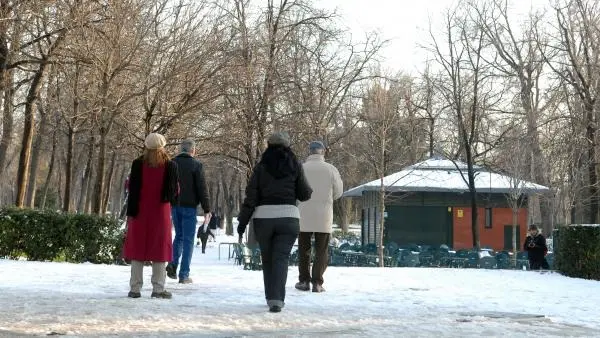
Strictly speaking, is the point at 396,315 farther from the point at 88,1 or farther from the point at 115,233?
the point at 88,1

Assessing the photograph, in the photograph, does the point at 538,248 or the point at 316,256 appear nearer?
the point at 316,256

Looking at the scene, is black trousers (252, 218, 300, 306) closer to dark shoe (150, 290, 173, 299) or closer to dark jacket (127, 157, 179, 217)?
dark jacket (127, 157, 179, 217)

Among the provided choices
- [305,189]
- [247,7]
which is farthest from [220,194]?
[305,189]

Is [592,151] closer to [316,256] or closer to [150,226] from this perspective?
[316,256]

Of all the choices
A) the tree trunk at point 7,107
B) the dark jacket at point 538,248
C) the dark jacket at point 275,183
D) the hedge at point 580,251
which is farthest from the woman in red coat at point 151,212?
the dark jacket at point 538,248

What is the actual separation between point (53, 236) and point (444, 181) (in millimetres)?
25758

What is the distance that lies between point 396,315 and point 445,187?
29816 millimetres

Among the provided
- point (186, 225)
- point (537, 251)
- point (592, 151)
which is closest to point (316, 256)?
point (186, 225)

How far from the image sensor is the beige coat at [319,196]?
33.1 ft

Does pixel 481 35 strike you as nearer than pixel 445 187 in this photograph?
No

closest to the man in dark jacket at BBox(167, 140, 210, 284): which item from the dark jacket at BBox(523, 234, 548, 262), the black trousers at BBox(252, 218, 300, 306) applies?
the black trousers at BBox(252, 218, 300, 306)

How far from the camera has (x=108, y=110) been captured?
20312 millimetres

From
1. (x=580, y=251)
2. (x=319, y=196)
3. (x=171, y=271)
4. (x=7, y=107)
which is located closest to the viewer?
(x=319, y=196)

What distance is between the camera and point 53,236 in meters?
14.9
